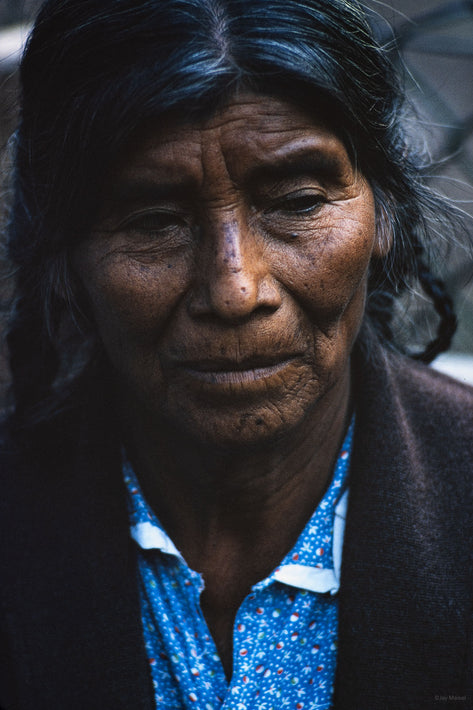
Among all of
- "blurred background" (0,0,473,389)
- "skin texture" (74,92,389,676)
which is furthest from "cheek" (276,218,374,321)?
"blurred background" (0,0,473,389)

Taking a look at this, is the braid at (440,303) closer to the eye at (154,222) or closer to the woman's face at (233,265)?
the woman's face at (233,265)

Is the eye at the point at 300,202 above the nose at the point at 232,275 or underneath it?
above

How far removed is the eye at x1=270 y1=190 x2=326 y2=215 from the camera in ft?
5.11

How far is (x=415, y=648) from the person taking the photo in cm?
170

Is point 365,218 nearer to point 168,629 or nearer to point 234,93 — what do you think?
point 234,93

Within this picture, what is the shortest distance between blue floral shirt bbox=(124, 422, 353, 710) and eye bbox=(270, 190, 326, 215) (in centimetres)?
87

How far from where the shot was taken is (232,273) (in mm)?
1443

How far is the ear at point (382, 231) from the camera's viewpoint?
1.87 metres

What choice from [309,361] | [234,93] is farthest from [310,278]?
[234,93]

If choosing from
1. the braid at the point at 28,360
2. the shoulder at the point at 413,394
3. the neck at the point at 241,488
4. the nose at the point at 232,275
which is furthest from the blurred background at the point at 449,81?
the nose at the point at 232,275

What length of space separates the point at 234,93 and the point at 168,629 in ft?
4.54

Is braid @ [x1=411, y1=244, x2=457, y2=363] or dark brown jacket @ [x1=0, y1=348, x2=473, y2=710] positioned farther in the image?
braid @ [x1=411, y1=244, x2=457, y2=363]

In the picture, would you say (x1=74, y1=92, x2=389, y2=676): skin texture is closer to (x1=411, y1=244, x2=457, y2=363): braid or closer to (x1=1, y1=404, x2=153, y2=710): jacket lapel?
(x1=1, y1=404, x2=153, y2=710): jacket lapel

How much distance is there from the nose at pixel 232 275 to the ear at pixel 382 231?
50 centimetres
